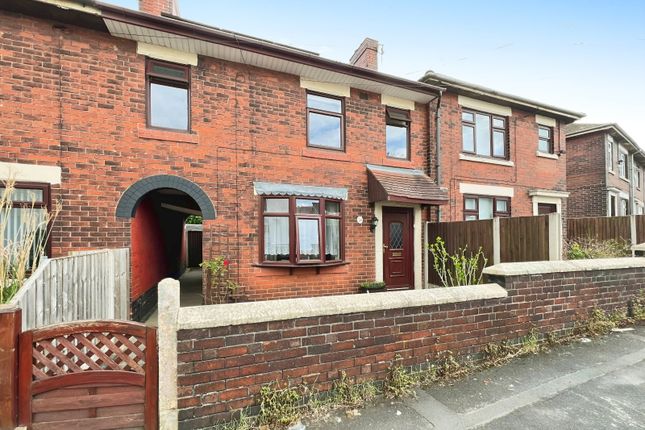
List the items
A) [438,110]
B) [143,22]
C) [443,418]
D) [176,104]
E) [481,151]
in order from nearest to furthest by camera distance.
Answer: [443,418] < [143,22] < [176,104] < [438,110] < [481,151]

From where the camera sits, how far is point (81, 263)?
3.53 meters

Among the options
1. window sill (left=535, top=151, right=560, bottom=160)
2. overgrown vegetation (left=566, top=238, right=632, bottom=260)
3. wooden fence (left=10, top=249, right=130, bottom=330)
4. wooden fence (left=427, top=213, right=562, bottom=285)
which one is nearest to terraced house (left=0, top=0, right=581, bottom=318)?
wooden fence (left=427, top=213, right=562, bottom=285)

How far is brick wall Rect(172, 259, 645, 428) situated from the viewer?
2.41 metres

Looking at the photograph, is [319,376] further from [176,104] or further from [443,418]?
[176,104]

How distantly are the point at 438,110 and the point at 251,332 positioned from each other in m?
7.95

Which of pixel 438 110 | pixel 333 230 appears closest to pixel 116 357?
pixel 333 230

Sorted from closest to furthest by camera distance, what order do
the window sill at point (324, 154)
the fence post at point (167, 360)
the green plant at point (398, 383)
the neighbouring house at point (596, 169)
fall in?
the fence post at point (167, 360), the green plant at point (398, 383), the window sill at point (324, 154), the neighbouring house at point (596, 169)

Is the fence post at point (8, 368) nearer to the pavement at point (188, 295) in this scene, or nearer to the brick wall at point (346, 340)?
the brick wall at point (346, 340)

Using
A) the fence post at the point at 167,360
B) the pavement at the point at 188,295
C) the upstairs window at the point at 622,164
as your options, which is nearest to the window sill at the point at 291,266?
the pavement at the point at 188,295

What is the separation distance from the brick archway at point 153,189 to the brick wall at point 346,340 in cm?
385

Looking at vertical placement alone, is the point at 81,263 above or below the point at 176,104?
below

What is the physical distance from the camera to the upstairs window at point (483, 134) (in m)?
8.95

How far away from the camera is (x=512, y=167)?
9.40 metres

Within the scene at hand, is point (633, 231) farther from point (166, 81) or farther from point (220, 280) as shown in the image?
point (166, 81)
